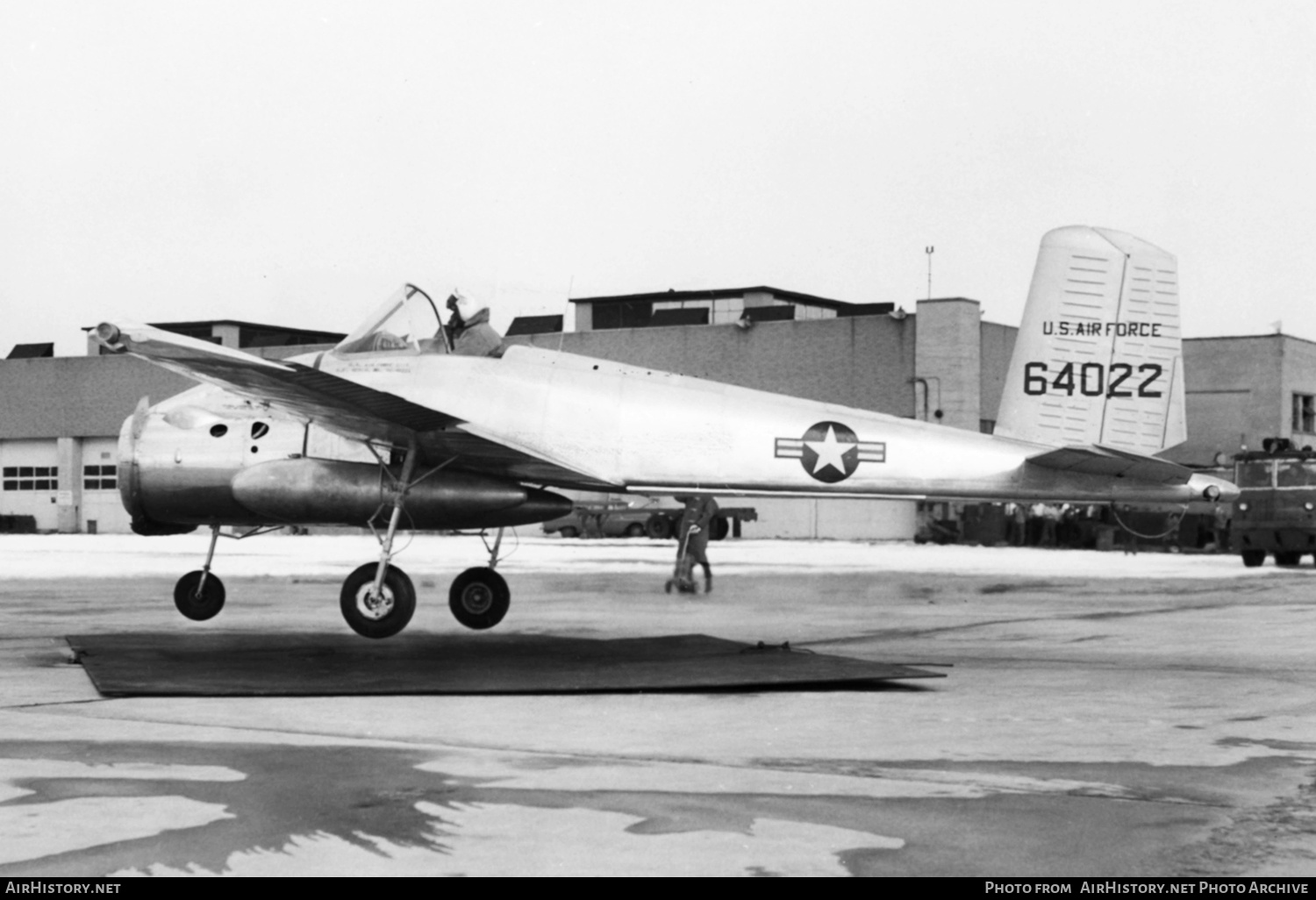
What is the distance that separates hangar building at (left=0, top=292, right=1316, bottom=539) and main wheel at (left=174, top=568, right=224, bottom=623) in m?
39.8

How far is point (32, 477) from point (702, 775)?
62.4 meters

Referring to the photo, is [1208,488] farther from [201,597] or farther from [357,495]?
[201,597]

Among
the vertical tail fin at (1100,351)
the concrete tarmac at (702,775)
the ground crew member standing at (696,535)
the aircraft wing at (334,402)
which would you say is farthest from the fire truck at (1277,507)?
the aircraft wing at (334,402)

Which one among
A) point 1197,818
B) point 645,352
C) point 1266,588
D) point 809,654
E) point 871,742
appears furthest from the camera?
point 645,352

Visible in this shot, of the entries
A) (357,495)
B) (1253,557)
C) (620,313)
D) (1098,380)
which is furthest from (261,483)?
(620,313)

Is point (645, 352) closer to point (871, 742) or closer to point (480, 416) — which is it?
point (480, 416)

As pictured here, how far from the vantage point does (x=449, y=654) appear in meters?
13.6

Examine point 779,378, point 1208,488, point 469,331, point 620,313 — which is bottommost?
point 1208,488

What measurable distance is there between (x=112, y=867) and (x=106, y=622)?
11.9 meters

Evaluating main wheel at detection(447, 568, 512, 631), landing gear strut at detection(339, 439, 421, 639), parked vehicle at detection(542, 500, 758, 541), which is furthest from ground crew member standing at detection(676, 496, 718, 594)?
parked vehicle at detection(542, 500, 758, 541)

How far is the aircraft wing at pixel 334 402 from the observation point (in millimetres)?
11258

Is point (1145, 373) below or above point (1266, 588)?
above

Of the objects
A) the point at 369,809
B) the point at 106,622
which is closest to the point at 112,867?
the point at 369,809

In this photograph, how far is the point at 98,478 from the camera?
61.1 metres
